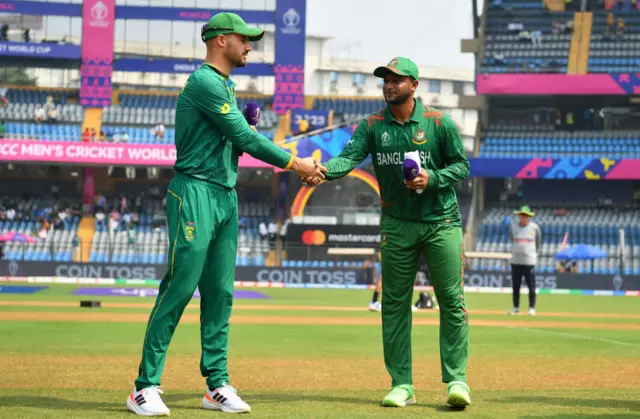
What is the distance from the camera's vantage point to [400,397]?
7738mm

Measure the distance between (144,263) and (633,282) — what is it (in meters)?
18.3

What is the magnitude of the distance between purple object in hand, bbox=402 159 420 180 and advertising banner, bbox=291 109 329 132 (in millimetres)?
43361

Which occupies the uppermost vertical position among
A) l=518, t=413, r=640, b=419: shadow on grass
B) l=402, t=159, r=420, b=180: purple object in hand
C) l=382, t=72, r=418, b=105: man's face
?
l=382, t=72, r=418, b=105: man's face

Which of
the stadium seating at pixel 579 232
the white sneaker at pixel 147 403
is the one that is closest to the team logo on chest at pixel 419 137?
the white sneaker at pixel 147 403

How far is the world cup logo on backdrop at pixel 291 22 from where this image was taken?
50.8m

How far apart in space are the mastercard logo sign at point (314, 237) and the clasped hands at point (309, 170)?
124 feet

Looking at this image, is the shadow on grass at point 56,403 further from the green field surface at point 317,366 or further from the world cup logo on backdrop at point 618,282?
the world cup logo on backdrop at point 618,282

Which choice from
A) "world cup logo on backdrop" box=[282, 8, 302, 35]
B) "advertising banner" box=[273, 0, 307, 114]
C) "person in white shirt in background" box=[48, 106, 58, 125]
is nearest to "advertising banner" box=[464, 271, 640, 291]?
"advertising banner" box=[273, 0, 307, 114]

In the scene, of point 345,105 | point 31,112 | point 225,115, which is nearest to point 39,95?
point 31,112

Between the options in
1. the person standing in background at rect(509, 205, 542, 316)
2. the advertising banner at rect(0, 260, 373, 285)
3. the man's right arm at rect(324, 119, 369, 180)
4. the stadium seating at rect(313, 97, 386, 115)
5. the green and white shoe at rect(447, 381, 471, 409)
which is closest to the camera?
the green and white shoe at rect(447, 381, 471, 409)

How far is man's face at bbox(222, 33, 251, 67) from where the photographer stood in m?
7.56

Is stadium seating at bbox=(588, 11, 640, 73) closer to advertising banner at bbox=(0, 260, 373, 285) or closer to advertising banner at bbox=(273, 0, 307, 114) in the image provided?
advertising banner at bbox=(273, 0, 307, 114)

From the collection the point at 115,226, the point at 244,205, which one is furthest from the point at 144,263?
the point at 244,205

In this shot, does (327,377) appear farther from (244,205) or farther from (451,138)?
(244,205)
